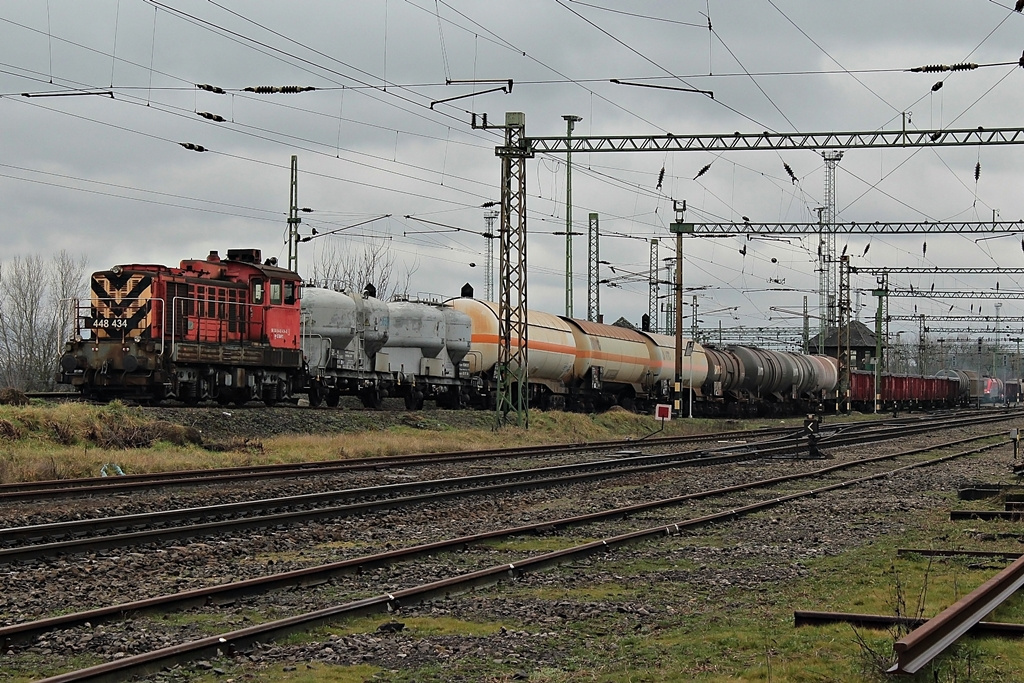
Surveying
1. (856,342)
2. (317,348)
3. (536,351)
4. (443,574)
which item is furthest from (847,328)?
(443,574)

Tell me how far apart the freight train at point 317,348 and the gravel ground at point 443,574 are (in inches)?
426

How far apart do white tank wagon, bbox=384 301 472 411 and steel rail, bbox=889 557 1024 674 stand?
28.8m

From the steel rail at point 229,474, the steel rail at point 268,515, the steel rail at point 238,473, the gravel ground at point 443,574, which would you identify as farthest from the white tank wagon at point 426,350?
the gravel ground at point 443,574

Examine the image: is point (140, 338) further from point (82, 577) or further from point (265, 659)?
point (265, 659)

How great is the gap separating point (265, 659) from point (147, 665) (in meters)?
0.82

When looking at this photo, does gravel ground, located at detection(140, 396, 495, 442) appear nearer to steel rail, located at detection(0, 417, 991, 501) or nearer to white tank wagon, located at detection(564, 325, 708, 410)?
steel rail, located at detection(0, 417, 991, 501)

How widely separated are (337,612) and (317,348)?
2555 centimetres

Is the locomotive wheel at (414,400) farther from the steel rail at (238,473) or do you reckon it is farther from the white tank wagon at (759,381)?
the white tank wagon at (759,381)

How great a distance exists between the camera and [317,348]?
1325 inches

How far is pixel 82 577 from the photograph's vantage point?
10.5m

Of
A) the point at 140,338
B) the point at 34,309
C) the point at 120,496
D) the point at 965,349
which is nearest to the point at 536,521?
the point at 120,496

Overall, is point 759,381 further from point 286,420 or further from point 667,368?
→ point 286,420

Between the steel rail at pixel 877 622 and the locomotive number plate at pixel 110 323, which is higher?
the locomotive number plate at pixel 110 323

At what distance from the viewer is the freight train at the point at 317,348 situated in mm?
27938
